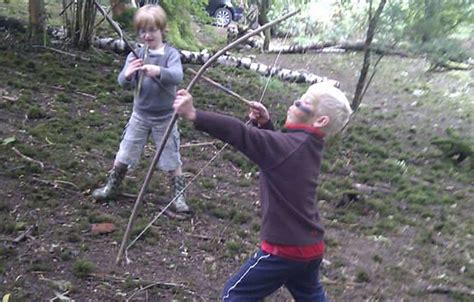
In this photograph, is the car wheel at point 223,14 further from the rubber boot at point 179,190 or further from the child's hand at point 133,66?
the child's hand at point 133,66

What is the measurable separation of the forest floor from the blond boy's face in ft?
3.59

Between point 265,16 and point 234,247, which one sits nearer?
point 234,247

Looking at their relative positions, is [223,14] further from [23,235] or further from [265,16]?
[23,235]

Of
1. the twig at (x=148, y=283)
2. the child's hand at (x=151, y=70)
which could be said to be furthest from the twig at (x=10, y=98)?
the twig at (x=148, y=283)

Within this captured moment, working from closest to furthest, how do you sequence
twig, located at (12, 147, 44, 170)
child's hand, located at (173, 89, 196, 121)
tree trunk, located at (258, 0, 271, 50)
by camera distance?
child's hand, located at (173, 89, 196, 121), twig, located at (12, 147, 44, 170), tree trunk, located at (258, 0, 271, 50)

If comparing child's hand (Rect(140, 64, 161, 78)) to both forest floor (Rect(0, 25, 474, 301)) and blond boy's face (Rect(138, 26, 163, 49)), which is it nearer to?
blond boy's face (Rect(138, 26, 163, 49))

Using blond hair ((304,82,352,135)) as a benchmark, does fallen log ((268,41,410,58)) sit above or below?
below

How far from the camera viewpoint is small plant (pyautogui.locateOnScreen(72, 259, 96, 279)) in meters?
3.44

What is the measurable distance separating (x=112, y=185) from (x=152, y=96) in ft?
2.24

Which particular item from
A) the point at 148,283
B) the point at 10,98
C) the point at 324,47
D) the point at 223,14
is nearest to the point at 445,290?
the point at 148,283

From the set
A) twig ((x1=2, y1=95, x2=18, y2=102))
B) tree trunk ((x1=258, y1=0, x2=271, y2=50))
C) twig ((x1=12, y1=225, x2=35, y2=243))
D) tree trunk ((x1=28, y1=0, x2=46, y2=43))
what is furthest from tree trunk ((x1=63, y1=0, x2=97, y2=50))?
tree trunk ((x1=258, y1=0, x2=271, y2=50))

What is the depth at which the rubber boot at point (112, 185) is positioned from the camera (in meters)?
4.36

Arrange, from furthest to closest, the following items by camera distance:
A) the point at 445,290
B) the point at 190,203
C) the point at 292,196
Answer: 1. the point at 190,203
2. the point at 445,290
3. the point at 292,196

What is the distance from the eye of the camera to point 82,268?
137 inches
